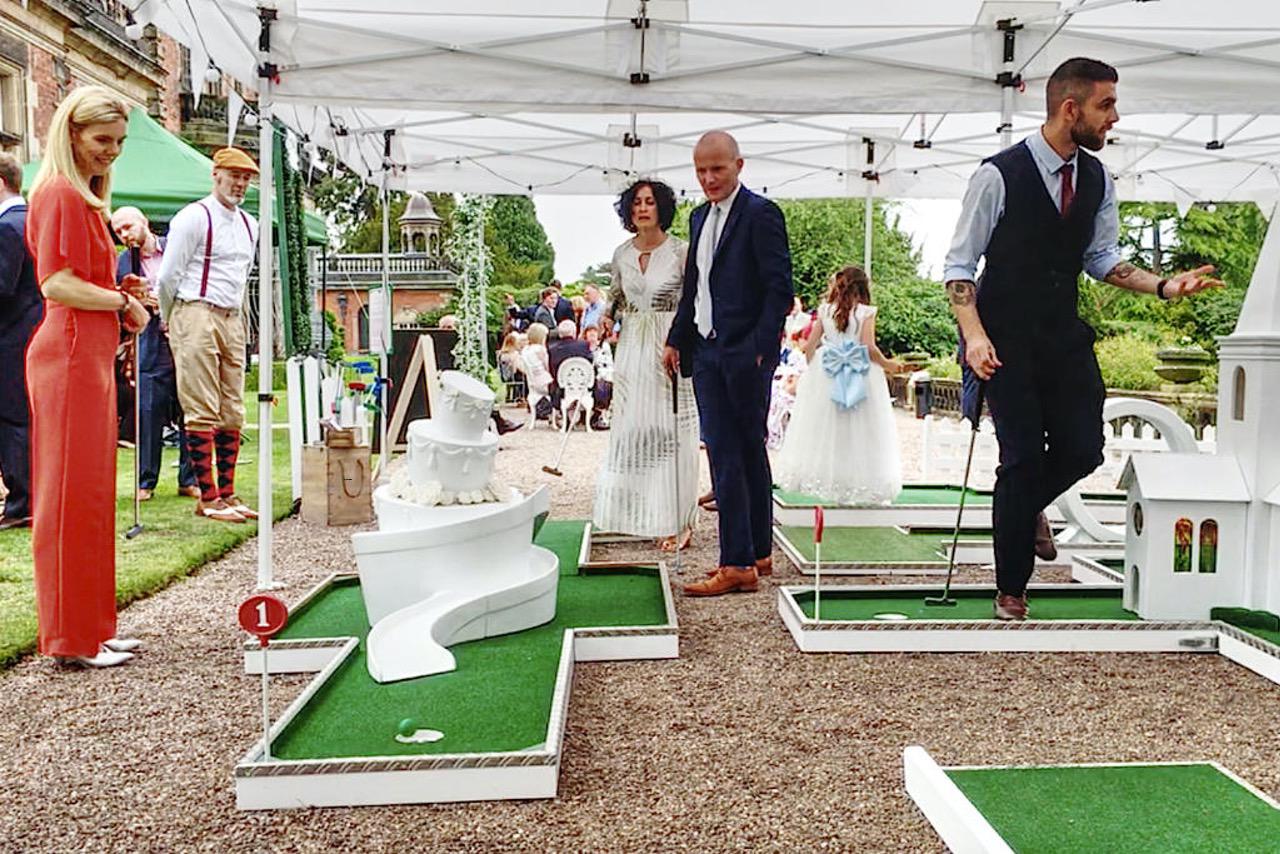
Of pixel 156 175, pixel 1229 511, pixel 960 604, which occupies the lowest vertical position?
pixel 960 604

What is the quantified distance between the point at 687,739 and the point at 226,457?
5.13 meters

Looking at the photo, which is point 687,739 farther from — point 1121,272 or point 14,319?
point 14,319

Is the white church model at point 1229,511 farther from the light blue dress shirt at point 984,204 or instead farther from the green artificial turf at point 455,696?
the green artificial turf at point 455,696

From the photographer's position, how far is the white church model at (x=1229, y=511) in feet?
14.6

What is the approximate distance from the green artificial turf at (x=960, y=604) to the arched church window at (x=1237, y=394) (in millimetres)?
936

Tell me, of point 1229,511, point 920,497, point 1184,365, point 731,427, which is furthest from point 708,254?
point 1184,365

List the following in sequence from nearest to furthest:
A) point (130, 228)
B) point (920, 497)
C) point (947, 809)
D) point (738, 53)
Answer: point (947, 809)
point (738, 53)
point (130, 228)
point (920, 497)

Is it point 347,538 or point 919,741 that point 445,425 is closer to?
point 919,741

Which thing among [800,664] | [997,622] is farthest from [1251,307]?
[800,664]

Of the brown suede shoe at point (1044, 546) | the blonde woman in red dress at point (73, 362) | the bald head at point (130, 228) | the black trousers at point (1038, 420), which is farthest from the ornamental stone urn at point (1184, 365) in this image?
the blonde woman in red dress at point (73, 362)

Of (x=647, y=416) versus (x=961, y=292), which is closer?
(x=961, y=292)

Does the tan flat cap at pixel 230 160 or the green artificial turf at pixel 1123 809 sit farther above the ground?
the tan flat cap at pixel 230 160

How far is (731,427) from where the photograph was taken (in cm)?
532

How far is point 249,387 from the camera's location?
Answer: 23.7 meters
